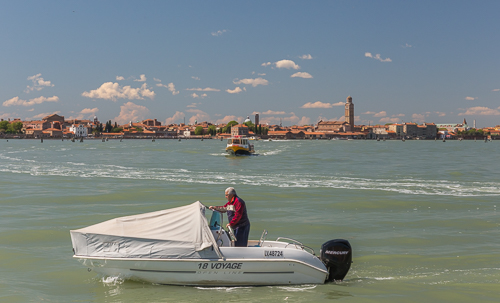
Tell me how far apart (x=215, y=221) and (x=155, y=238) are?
3.93 feet

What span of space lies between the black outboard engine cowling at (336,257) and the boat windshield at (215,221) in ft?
6.71

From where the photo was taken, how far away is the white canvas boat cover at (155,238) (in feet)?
28.3

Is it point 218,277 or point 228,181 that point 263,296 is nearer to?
point 218,277

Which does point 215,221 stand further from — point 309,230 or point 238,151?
point 238,151

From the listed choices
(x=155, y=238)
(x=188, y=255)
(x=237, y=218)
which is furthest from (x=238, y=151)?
(x=188, y=255)

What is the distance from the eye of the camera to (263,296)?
341 inches

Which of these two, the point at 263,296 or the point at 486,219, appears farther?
the point at 486,219

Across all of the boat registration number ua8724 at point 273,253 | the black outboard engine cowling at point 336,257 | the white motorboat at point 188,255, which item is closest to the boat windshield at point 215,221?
the white motorboat at point 188,255

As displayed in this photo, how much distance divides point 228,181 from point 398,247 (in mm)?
18334

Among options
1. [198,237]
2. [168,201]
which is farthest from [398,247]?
[168,201]

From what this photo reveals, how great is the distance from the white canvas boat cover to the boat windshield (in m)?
0.40

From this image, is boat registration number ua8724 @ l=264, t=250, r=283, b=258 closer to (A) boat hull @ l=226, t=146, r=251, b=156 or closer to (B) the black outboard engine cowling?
(B) the black outboard engine cowling

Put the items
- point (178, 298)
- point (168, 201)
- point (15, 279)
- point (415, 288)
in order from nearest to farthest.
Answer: point (178, 298) → point (415, 288) → point (15, 279) → point (168, 201)

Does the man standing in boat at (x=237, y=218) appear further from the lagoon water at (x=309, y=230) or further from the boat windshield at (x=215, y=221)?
the lagoon water at (x=309, y=230)
